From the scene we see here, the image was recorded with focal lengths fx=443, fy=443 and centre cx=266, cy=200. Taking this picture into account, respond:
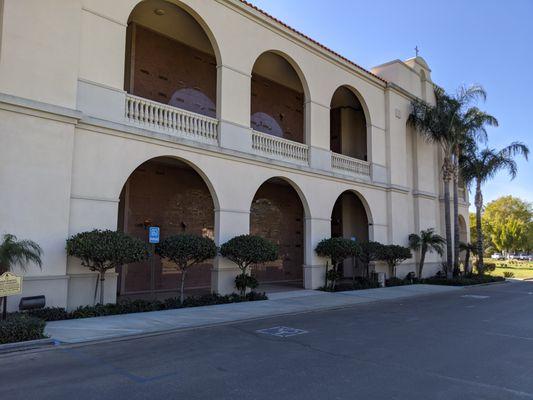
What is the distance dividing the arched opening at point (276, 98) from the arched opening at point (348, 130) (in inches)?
127

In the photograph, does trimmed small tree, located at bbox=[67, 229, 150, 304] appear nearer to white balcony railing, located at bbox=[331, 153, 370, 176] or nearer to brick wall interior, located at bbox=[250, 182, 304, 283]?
brick wall interior, located at bbox=[250, 182, 304, 283]

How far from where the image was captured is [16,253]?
30.3 ft

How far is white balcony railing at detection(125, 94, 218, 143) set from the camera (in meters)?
13.0

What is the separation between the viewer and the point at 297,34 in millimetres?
17938

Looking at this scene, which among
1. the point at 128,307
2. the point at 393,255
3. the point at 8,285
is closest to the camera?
the point at 8,285

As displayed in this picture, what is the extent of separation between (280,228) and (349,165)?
480cm

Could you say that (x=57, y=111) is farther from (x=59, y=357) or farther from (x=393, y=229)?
(x=393, y=229)

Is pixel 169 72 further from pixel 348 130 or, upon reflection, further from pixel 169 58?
pixel 348 130

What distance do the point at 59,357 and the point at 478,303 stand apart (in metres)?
13.6

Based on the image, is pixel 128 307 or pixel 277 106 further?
pixel 277 106

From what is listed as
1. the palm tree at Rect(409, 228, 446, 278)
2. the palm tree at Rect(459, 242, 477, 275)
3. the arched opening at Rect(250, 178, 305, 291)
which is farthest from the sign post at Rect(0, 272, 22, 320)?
the palm tree at Rect(459, 242, 477, 275)

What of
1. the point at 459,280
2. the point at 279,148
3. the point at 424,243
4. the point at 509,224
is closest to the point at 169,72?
the point at 279,148

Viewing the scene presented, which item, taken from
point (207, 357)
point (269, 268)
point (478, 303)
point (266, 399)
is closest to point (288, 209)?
point (269, 268)

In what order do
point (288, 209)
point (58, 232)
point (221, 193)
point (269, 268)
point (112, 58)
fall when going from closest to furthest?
point (58, 232)
point (112, 58)
point (221, 193)
point (269, 268)
point (288, 209)
